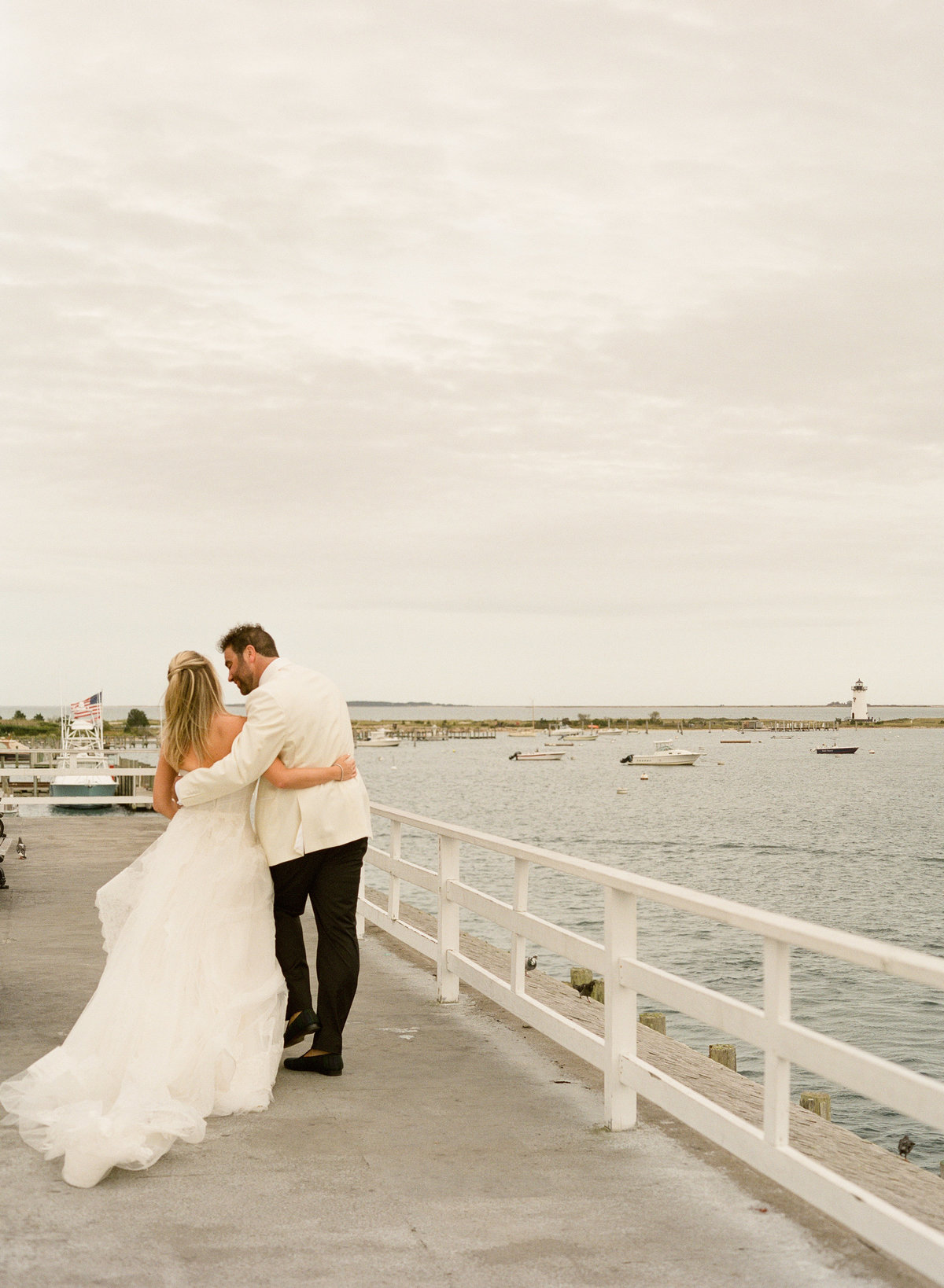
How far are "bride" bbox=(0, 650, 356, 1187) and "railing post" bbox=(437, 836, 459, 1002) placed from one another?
1.61 metres

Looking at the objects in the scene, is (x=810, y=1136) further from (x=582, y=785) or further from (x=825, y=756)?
(x=825, y=756)

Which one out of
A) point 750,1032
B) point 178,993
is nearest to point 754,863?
point 178,993

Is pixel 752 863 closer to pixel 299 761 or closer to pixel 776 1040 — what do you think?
pixel 299 761

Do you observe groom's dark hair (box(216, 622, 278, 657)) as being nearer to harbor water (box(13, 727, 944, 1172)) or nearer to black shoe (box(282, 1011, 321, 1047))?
black shoe (box(282, 1011, 321, 1047))

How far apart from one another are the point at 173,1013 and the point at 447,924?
8.45ft

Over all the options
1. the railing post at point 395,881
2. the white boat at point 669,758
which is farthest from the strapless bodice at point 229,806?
the white boat at point 669,758

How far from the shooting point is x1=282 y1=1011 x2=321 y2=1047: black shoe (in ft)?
20.9

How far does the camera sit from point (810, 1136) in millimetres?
5879

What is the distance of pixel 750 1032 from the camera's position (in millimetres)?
4078

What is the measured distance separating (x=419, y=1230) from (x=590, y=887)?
34.2 m

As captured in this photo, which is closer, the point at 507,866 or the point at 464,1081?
the point at 464,1081

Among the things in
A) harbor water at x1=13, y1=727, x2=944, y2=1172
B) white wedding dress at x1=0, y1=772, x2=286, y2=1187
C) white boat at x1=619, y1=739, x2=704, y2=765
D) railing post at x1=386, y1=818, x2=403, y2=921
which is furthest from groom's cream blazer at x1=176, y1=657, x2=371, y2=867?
white boat at x1=619, y1=739, x2=704, y2=765

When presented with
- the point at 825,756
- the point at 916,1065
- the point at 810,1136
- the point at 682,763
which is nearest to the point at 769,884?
the point at 916,1065

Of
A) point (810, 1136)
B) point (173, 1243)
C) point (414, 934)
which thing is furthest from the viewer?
point (414, 934)
